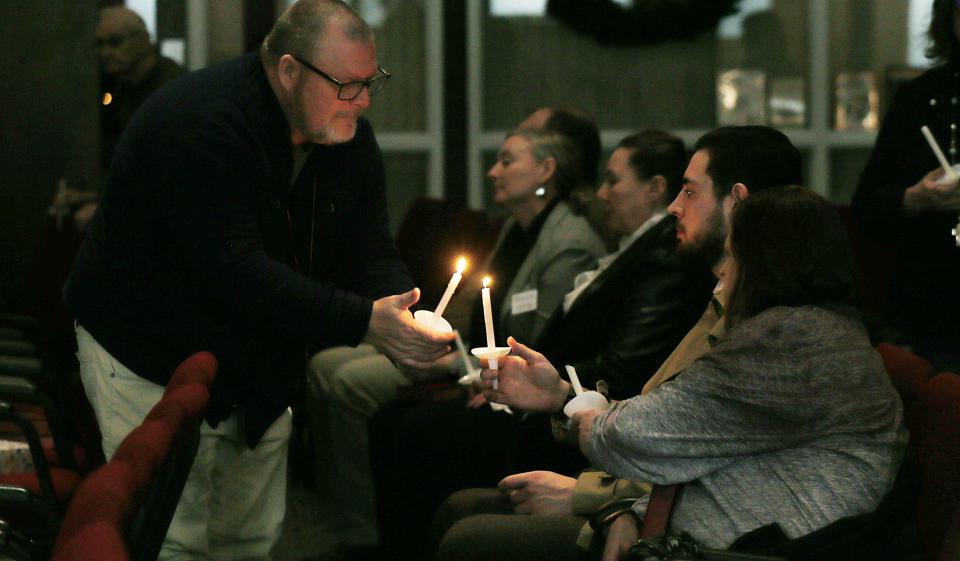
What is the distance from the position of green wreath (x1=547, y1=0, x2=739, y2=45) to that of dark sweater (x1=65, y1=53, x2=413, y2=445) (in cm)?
300

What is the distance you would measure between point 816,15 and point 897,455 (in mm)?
3756

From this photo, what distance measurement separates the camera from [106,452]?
9.48ft

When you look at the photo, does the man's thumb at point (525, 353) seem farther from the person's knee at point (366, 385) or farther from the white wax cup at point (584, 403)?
the person's knee at point (366, 385)

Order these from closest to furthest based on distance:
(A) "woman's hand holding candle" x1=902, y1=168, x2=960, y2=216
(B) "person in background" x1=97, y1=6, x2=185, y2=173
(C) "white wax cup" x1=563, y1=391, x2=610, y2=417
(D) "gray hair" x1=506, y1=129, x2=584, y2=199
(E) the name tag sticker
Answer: (C) "white wax cup" x1=563, y1=391, x2=610, y2=417 → (A) "woman's hand holding candle" x1=902, y1=168, x2=960, y2=216 → (E) the name tag sticker → (D) "gray hair" x1=506, y1=129, x2=584, y2=199 → (B) "person in background" x1=97, y1=6, x2=185, y2=173

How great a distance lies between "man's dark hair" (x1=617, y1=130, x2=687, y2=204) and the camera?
11.7ft

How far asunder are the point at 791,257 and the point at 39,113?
4205 millimetres

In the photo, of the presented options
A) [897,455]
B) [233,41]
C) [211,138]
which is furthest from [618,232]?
[233,41]

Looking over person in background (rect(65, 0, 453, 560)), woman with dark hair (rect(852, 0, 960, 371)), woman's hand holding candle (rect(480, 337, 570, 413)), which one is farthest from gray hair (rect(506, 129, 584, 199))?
woman's hand holding candle (rect(480, 337, 570, 413))

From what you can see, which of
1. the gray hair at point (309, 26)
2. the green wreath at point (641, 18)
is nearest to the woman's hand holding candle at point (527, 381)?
the gray hair at point (309, 26)

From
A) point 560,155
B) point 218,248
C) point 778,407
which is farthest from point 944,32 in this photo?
point 218,248

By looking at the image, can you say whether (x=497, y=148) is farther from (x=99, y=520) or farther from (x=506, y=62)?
(x=99, y=520)

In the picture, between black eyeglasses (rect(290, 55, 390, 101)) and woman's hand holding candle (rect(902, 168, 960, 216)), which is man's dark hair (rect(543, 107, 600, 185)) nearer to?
woman's hand holding candle (rect(902, 168, 960, 216))

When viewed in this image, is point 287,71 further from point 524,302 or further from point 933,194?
point 933,194

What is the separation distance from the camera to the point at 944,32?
3.22 m
